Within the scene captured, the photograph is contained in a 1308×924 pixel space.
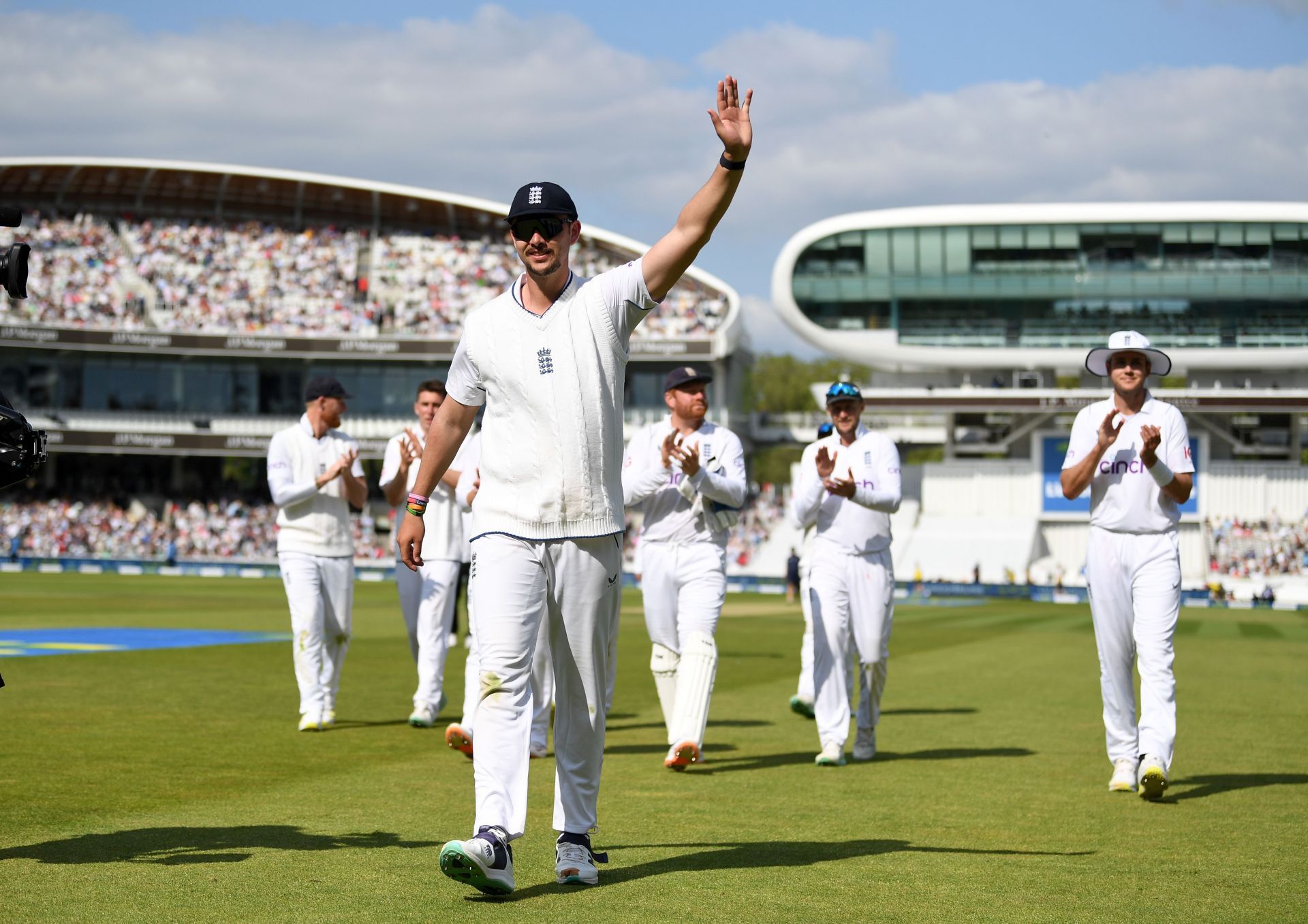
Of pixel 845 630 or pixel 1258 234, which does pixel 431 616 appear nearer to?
pixel 845 630

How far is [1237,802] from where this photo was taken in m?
8.12

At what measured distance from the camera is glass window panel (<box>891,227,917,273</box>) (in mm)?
66938

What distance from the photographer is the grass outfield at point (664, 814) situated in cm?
531

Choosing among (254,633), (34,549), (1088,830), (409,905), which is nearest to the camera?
(409,905)

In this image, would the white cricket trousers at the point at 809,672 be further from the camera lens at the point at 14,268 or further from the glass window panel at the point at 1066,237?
the glass window panel at the point at 1066,237

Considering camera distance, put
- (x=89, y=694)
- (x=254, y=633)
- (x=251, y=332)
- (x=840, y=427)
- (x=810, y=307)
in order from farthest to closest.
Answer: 1. (x=810, y=307)
2. (x=251, y=332)
3. (x=254, y=633)
4. (x=89, y=694)
5. (x=840, y=427)

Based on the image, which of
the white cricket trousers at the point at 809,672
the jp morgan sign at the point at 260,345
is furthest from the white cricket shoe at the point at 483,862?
the jp morgan sign at the point at 260,345

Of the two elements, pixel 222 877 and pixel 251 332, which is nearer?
pixel 222 877

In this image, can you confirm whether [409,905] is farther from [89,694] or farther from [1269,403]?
[1269,403]

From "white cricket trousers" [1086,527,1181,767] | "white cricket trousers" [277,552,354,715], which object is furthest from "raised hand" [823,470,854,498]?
"white cricket trousers" [277,552,354,715]

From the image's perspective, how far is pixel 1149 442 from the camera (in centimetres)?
803

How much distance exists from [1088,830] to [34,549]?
177 ft

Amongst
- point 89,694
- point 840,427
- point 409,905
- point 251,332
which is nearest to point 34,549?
point 251,332

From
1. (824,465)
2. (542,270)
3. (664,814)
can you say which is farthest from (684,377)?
(542,270)
